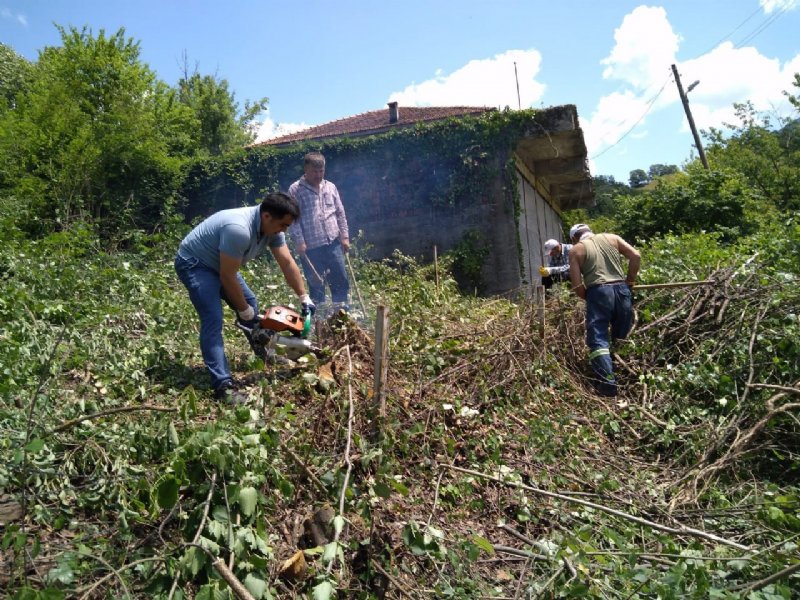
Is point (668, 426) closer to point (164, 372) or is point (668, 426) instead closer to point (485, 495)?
point (485, 495)

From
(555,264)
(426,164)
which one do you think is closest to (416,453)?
(555,264)

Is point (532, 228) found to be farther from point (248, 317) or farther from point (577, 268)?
point (248, 317)

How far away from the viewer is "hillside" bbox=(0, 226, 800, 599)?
7.84 feet

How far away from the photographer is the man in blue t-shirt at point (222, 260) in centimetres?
397

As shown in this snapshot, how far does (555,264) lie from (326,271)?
3434mm

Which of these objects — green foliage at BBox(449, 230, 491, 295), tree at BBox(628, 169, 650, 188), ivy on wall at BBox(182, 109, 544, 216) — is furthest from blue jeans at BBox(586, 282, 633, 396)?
tree at BBox(628, 169, 650, 188)

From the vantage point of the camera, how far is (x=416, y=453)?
358 cm

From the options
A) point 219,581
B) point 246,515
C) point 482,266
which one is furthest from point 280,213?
point 482,266

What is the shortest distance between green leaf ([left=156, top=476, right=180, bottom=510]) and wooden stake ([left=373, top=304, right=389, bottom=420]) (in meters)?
1.28

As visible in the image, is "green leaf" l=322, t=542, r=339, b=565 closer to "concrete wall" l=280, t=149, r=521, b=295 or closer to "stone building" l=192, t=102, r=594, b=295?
"stone building" l=192, t=102, r=594, b=295

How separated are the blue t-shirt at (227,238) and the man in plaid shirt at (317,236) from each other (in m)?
1.66

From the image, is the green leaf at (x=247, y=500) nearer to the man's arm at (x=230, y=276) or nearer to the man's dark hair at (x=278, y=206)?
the man's arm at (x=230, y=276)

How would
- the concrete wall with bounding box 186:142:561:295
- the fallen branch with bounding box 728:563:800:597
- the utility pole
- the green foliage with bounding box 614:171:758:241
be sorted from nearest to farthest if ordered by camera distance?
the fallen branch with bounding box 728:563:800:597 → the concrete wall with bounding box 186:142:561:295 → the green foliage with bounding box 614:171:758:241 → the utility pole

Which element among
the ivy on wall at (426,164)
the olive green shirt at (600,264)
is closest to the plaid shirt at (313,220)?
the olive green shirt at (600,264)
